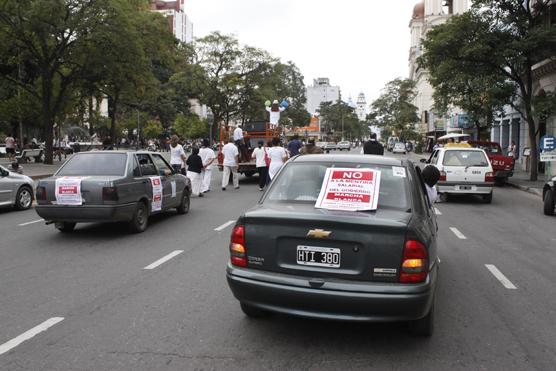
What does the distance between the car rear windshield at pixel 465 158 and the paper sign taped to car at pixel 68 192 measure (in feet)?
33.9

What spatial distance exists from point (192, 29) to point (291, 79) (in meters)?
91.0

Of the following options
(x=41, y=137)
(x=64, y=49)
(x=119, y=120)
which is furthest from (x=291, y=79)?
(x=64, y=49)

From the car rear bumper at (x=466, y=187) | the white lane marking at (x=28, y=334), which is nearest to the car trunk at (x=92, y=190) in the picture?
the white lane marking at (x=28, y=334)

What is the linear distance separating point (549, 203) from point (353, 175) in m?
9.98

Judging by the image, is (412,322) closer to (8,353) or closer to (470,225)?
(8,353)

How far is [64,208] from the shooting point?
916 centimetres

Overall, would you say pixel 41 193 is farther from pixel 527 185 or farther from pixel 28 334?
pixel 527 185

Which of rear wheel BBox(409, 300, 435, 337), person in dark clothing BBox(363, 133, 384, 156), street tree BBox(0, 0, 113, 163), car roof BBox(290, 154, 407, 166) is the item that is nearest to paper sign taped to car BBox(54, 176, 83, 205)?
car roof BBox(290, 154, 407, 166)

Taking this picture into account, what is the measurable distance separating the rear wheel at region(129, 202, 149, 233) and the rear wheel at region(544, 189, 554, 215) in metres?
9.42

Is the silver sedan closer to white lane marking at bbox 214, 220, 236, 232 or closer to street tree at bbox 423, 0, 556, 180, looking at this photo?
white lane marking at bbox 214, 220, 236, 232

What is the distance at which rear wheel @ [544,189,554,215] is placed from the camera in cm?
1289

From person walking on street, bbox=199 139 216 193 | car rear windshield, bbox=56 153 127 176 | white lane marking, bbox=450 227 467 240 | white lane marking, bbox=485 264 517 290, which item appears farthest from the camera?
person walking on street, bbox=199 139 216 193

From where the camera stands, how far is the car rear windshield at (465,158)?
15328mm

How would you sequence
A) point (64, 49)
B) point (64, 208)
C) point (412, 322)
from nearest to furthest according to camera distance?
point (412, 322), point (64, 208), point (64, 49)
